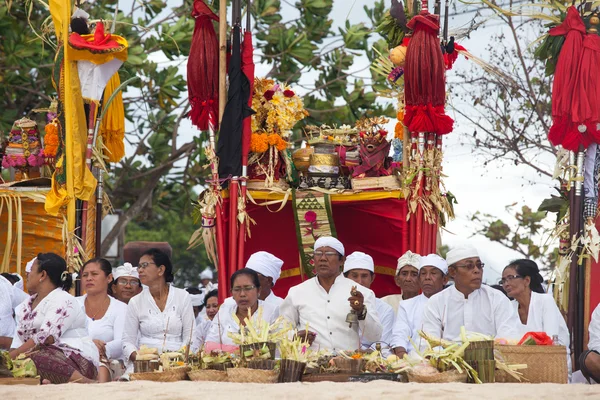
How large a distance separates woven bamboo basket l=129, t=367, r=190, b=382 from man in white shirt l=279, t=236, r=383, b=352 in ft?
4.66

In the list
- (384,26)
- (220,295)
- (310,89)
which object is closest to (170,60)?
(310,89)

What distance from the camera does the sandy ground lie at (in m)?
5.31

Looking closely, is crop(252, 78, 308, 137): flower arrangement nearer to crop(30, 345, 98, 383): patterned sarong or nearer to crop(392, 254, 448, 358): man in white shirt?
crop(392, 254, 448, 358): man in white shirt

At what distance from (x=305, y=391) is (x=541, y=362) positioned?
1536 millimetres

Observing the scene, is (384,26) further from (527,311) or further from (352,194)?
(527,311)

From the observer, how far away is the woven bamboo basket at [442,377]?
600 cm

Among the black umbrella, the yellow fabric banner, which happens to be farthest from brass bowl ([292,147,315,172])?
the yellow fabric banner

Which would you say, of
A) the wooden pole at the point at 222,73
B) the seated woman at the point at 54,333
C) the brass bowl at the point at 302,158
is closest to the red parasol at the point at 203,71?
the wooden pole at the point at 222,73

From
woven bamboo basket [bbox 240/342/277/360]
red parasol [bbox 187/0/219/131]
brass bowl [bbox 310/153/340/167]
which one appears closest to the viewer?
woven bamboo basket [bbox 240/342/277/360]

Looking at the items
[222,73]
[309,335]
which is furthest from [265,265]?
[222,73]

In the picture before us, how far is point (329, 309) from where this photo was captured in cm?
799

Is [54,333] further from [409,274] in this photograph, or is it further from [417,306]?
[409,274]

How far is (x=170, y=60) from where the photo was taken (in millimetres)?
15586

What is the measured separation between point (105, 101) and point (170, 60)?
4.66 metres
